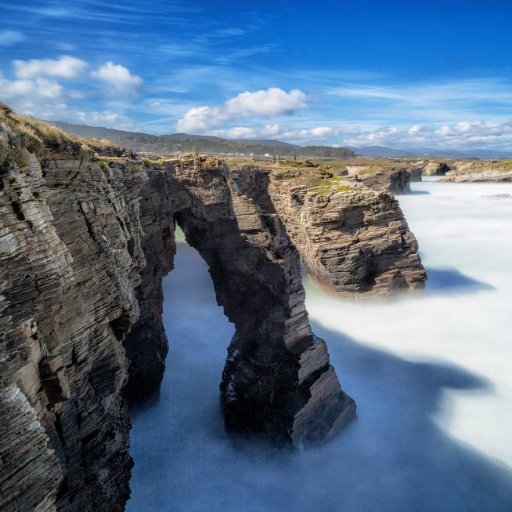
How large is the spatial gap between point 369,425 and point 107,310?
61.6ft

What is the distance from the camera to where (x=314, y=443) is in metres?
23.1

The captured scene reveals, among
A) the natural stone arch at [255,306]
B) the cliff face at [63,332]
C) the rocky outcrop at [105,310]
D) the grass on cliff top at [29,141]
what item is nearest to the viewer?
the cliff face at [63,332]

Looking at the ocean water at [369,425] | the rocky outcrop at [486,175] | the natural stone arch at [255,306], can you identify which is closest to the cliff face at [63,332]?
the natural stone arch at [255,306]

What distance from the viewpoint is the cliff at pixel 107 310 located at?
886 cm

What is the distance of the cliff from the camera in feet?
29.1

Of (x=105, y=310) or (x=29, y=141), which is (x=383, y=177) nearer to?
(x=105, y=310)

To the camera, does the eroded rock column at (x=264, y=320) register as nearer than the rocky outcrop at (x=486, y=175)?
Yes

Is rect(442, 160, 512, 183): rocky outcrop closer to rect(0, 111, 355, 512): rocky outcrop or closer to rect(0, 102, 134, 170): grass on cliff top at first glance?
rect(0, 111, 355, 512): rocky outcrop

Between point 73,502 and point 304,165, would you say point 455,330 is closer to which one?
point 304,165

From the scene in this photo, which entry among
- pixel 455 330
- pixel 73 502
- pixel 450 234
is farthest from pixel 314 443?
pixel 450 234

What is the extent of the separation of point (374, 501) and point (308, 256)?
27.9 meters

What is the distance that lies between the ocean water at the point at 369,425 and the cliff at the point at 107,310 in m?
1.91

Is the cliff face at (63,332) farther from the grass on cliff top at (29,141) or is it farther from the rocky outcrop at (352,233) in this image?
the rocky outcrop at (352,233)

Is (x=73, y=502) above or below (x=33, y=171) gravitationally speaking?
below
